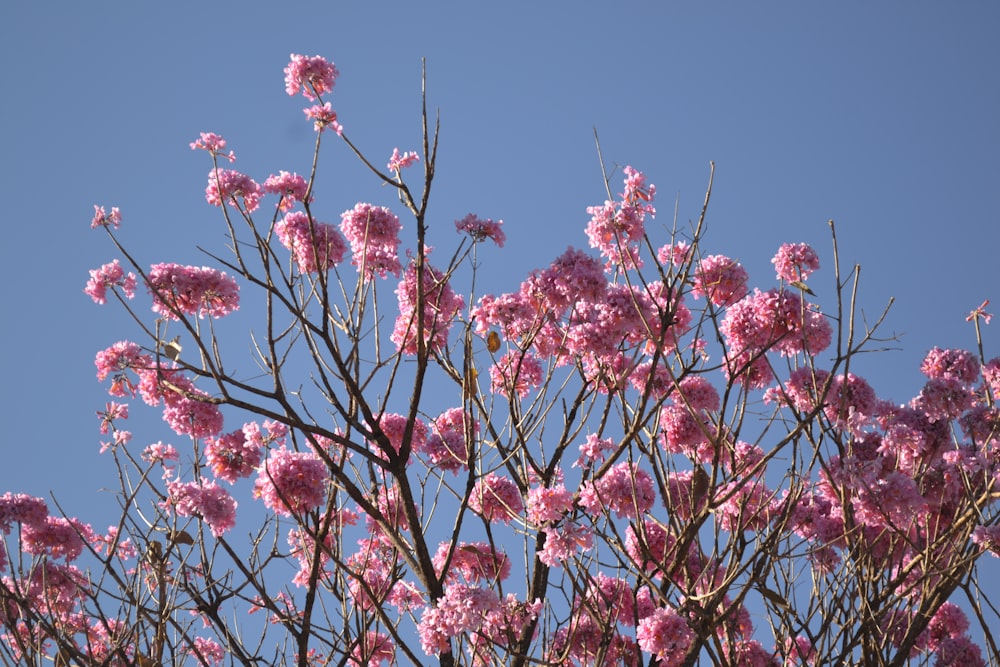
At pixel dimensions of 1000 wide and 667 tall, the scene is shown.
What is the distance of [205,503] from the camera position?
509 cm

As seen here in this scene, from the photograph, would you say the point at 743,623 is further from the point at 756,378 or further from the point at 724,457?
the point at 756,378

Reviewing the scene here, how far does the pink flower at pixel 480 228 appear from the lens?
17.4 ft

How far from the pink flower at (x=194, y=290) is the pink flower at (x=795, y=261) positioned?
9.78 ft

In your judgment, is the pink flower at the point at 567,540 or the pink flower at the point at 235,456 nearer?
the pink flower at the point at 567,540

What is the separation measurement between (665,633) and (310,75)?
136 inches

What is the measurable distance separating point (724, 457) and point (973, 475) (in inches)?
51.8

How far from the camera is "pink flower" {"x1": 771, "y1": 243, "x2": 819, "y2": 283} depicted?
545 centimetres

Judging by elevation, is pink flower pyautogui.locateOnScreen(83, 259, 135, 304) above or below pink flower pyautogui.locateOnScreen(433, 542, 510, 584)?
above

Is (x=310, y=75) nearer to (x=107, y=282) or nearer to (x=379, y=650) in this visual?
(x=107, y=282)

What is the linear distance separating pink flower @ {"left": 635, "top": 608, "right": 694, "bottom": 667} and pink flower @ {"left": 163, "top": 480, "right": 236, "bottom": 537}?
7.34 ft

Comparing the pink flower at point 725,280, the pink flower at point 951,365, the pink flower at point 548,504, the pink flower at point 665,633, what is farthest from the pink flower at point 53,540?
the pink flower at point 951,365

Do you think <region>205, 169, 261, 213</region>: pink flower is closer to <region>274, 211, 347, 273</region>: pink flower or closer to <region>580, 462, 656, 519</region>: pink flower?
<region>274, 211, 347, 273</region>: pink flower

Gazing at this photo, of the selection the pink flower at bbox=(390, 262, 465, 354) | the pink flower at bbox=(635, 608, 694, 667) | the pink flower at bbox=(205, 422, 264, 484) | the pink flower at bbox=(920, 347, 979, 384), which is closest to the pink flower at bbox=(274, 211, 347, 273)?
the pink flower at bbox=(390, 262, 465, 354)

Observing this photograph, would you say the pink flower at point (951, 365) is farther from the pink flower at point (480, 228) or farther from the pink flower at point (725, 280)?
the pink flower at point (480, 228)
